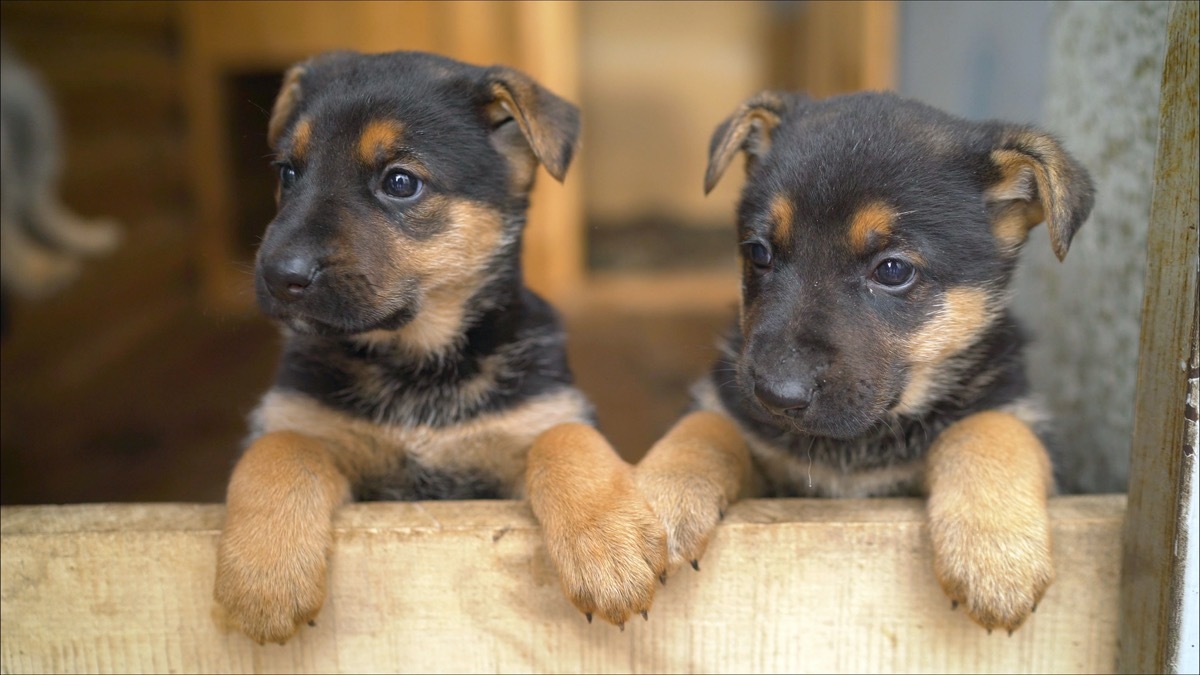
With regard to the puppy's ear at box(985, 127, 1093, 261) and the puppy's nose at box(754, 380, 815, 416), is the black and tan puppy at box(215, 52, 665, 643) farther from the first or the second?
the puppy's ear at box(985, 127, 1093, 261)

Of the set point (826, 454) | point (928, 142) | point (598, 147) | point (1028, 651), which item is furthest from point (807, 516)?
point (598, 147)

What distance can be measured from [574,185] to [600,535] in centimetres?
695

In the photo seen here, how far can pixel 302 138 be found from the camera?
10.9 feet

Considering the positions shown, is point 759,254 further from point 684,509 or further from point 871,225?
point 684,509

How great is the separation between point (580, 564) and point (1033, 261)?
3094 mm

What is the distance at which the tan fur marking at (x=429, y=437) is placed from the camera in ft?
11.3

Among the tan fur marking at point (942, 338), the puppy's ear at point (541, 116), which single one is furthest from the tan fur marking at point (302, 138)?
the tan fur marking at point (942, 338)

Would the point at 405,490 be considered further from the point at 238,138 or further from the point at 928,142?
the point at 238,138

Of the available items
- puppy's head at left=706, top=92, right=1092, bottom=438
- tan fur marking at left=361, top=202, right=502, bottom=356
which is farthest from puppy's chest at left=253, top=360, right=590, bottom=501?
puppy's head at left=706, top=92, right=1092, bottom=438

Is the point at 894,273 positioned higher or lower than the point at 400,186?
lower

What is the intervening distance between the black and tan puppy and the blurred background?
48 centimetres

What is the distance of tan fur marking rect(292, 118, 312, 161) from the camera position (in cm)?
333

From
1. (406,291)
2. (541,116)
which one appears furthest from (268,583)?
(541,116)

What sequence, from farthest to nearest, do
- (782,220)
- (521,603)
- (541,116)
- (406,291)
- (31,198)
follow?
(31,198) → (541,116) → (406,291) → (782,220) → (521,603)
